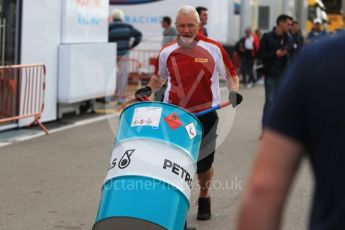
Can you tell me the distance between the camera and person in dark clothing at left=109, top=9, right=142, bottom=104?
1498cm

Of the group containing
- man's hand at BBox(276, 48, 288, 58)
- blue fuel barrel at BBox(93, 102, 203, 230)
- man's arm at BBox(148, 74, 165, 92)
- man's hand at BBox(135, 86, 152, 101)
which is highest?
man's hand at BBox(276, 48, 288, 58)

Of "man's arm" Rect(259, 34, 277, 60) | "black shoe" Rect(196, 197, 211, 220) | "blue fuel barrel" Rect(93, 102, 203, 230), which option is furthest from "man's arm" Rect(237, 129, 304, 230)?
"man's arm" Rect(259, 34, 277, 60)

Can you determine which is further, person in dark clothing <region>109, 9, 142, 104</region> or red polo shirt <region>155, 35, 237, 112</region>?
person in dark clothing <region>109, 9, 142, 104</region>

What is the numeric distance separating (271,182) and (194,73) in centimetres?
383

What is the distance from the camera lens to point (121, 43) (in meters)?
15.2

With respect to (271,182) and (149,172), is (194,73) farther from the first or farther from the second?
(271,182)

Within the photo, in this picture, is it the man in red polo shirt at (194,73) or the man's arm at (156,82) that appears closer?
the man in red polo shirt at (194,73)

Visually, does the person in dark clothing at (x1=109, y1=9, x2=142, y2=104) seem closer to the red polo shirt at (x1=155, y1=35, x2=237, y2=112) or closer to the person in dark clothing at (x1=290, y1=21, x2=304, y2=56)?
the person in dark clothing at (x1=290, y1=21, x2=304, y2=56)

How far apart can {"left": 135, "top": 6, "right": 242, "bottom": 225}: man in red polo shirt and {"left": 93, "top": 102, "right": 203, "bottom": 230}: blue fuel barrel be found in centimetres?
89

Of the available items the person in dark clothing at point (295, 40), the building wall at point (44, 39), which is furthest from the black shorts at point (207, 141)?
the building wall at point (44, 39)

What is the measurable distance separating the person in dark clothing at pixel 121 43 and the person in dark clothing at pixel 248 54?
22.3 feet

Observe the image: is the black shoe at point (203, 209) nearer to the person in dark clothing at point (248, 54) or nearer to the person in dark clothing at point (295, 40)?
the person in dark clothing at point (295, 40)

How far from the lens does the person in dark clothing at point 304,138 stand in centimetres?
204

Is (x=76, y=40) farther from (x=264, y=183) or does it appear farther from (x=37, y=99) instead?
(x=264, y=183)
